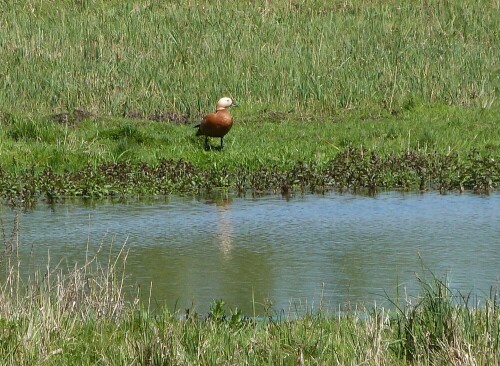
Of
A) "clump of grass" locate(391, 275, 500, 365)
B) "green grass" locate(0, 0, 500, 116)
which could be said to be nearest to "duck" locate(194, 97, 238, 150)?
"green grass" locate(0, 0, 500, 116)

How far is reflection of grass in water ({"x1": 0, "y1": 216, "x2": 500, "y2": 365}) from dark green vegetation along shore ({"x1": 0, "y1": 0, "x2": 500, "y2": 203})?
5.75m

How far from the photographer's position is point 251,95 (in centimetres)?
1603

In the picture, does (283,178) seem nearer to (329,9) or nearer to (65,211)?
(65,211)

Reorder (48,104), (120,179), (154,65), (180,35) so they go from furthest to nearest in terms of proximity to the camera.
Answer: (180,35) → (154,65) → (48,104) → (120,179)

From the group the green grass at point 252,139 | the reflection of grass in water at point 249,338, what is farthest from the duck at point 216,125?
the reflection of grass in water at point 249,338

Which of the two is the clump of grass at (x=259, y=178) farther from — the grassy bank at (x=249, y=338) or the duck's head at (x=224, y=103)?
the grassy bank at (x=249, y=338)

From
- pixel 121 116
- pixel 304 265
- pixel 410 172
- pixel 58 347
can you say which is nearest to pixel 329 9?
pixel 121 116

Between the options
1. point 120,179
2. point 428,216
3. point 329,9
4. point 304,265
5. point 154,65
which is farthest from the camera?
point 329,9

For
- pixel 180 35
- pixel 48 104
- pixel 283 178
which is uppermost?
pixel 180 35

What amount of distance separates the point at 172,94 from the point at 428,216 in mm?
6347

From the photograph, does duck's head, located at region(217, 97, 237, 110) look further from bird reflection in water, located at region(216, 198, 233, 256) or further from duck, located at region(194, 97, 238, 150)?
bird reflection in water, located at region(216, 198, 233, 256)

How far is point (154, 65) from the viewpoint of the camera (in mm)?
16578

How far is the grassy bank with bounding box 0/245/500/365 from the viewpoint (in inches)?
208

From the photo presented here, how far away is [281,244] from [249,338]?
11.8ft
